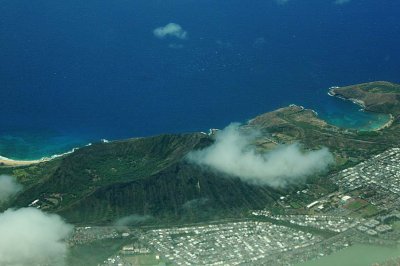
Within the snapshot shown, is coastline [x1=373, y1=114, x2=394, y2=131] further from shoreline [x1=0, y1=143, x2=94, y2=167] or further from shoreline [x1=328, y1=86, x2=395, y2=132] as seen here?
shoreline [x1=0, y1=143, x2=94, y2=167]

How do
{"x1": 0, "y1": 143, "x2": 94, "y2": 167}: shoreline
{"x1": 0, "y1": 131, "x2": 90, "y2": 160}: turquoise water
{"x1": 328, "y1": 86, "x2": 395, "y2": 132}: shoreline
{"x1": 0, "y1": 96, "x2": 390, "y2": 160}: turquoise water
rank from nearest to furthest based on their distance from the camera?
{"x1": 0, "y1": 143, "x2": 94, "y2": 167}: shoreline
{"x1": 0, "y1": 131, "x2": 90, "y2": 160}: turquoise water
{"x1": 0, "y1": 96, "x2": 390, "y2": 160}: turquoise water
{"x1": 328, "y1": 86, "x2": 395, "y2": 132}: shoreline

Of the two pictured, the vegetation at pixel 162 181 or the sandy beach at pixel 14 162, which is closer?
the vegetation at pixel 162 181

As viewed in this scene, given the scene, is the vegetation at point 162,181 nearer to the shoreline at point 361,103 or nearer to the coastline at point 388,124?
the coastline at point 388,124

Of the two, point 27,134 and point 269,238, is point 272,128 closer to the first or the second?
point 269,238

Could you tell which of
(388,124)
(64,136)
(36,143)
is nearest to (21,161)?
(36,143)

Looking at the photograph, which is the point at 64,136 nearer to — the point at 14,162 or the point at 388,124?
the point at 14,162

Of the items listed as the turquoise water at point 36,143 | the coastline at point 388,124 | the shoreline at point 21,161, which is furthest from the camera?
the coastline at point 388,124

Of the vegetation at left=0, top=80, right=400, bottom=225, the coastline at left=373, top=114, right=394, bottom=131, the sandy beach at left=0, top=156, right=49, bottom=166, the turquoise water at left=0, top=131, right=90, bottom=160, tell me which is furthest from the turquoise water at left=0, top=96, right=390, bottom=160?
the vegetation at left=0, top=80, right=400, bottom=225

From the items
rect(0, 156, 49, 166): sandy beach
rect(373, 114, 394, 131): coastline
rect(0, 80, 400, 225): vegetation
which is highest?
rect(373, 114, 394, 131): coastline

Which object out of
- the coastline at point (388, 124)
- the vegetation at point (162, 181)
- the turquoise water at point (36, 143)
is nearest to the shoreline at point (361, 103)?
the coastline at point (388, 124)

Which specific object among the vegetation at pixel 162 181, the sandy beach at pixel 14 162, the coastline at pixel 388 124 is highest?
the coastline at pixel 388 124

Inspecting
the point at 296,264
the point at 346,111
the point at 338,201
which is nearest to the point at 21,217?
the point at 296,264
